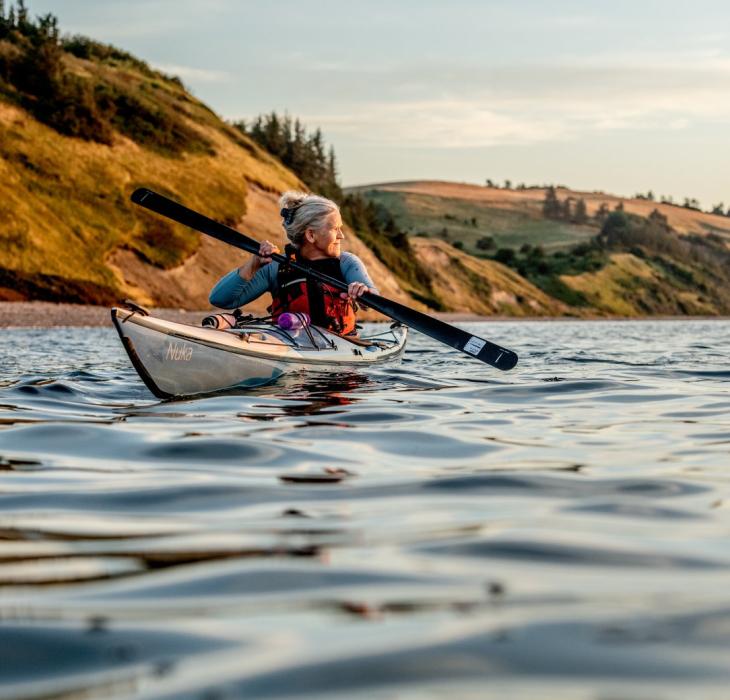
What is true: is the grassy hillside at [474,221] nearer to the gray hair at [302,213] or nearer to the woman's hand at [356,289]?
the gray hair at [302,213]

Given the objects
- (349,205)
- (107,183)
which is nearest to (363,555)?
(107,183)

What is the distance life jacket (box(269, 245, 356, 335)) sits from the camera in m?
10.9

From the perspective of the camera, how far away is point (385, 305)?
35.3 ft

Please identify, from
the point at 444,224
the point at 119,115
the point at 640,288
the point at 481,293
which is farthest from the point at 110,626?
the point at 444,224

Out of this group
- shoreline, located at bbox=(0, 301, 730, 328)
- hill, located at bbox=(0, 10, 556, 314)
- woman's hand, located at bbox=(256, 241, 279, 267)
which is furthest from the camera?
hill, located at bbox=(0, 10, 556, 314)

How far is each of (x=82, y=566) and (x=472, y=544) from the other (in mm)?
1285

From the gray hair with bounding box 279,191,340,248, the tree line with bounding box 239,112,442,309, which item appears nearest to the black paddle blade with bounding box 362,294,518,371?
the gray hair with bounding box 279,191,340,248

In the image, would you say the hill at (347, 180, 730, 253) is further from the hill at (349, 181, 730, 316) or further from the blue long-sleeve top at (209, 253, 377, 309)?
the blue long-sleeve top at (209, 253, 377, 309)

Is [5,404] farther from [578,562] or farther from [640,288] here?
[640,288]

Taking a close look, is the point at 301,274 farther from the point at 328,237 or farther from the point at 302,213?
the point at 302,213

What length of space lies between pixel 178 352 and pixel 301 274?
199cm

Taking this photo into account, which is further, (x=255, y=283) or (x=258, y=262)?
(x=255, y=283)

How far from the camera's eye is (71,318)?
120 ft

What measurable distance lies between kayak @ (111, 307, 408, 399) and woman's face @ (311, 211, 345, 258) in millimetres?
776
